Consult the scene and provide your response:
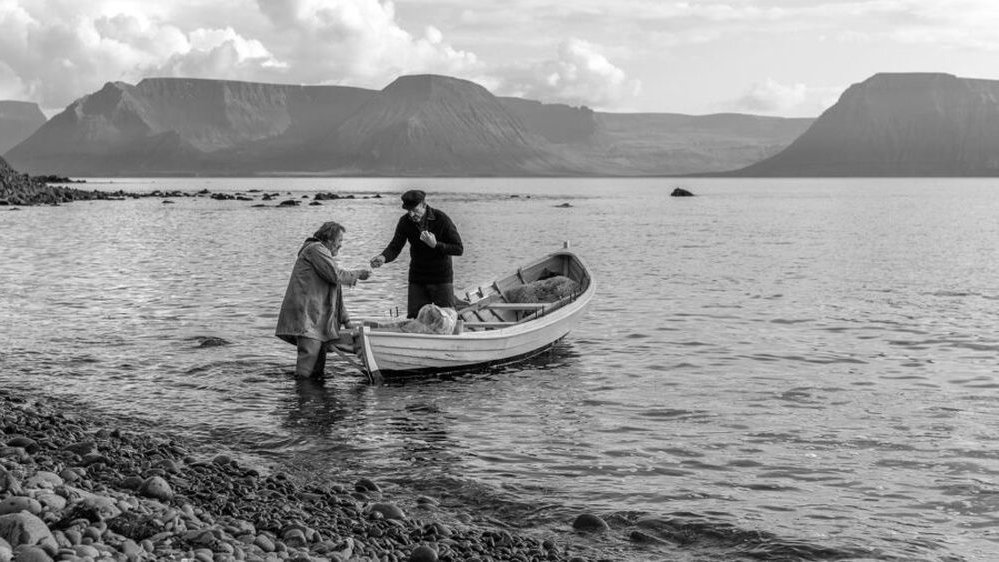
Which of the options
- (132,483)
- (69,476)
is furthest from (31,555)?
(132,483)

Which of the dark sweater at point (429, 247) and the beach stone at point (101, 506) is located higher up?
the dark sweater at point (429, 247)

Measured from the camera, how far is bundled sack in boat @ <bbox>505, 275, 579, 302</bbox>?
2078 cm

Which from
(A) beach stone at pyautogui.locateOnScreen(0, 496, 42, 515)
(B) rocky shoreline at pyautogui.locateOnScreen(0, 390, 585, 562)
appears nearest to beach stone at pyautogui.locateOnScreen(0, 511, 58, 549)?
(B) rocky shoreline at pyautogui.locateOnScreen(0, 390, 585, 562)

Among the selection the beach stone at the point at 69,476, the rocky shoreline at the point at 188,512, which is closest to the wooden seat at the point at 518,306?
the rocky shoreline at the point at 188,512

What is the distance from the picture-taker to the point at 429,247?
16.4 metres

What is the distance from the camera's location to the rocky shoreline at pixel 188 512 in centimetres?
727

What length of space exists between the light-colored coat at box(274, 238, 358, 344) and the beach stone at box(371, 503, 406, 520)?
18.8 ft

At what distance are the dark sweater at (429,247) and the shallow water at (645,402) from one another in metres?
1.82

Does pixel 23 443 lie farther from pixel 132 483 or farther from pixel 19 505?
pixel 19 505

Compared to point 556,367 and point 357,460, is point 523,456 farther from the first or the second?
point 556,367

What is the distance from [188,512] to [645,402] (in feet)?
28.1

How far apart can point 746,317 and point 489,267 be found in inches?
643

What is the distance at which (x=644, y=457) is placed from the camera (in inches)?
489

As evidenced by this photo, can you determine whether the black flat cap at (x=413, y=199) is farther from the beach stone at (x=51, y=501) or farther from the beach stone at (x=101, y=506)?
the beach stone at (x=51, y=501)
